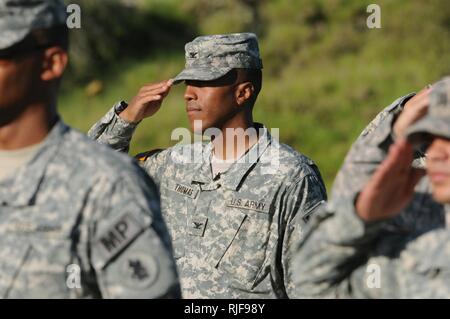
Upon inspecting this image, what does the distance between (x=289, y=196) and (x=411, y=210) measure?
269 centimetres

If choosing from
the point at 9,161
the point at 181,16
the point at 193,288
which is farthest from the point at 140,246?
the point at 181,16

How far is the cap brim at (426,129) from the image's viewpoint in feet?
12.4

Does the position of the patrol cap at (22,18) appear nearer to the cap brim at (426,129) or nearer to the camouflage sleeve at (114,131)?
the cap brim at (426,129)

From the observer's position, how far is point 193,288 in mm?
6770

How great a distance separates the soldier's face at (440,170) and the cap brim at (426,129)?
0.05m

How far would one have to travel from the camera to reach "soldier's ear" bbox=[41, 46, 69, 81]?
3.99 m

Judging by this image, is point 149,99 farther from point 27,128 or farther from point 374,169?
point 374,169

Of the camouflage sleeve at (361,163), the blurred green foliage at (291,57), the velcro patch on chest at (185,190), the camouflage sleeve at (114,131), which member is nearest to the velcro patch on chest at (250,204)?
the velcro patch on chest at (185,190)

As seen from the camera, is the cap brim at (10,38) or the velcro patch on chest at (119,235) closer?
the velcro patch on chest at (119,235)

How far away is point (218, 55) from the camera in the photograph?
7449 mm

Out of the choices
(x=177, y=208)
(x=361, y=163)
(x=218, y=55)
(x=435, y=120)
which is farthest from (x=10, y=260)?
(x=218, y=55)

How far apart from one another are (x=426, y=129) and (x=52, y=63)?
1.23 m

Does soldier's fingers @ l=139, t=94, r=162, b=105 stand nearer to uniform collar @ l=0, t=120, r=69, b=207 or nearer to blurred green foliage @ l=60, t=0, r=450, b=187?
uniform collar @ l=0, t=120, r=69, b=207

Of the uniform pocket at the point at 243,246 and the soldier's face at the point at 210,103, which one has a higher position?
the soldier's face at the point at 210,103
